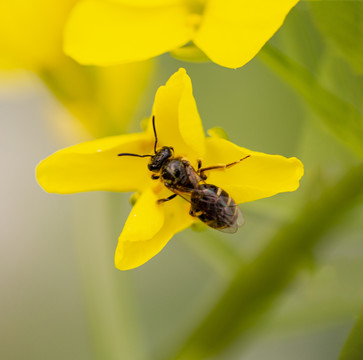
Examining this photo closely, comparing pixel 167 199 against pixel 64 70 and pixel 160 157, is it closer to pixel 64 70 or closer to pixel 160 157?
pixel 160 157

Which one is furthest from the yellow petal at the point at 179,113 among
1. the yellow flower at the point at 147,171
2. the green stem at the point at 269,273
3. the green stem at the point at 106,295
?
the green stem at the point at 106,295

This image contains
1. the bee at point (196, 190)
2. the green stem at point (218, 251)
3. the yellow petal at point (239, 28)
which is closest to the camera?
the yellow petal at point (239, 28)

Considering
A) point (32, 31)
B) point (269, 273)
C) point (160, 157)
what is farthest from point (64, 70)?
point (269, 273)

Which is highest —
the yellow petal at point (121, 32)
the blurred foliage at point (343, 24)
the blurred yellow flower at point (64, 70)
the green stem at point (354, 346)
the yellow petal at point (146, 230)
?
the blurred yellow flower at point (64, 70)

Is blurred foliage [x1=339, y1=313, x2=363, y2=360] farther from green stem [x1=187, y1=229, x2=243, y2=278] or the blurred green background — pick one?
green stem [x1=187, y1=229, x2=243, y2=278]

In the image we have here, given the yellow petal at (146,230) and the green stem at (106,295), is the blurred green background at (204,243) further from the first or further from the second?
the yellow petal at (146,230)

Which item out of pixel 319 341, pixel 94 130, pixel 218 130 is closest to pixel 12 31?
pixel 94 130

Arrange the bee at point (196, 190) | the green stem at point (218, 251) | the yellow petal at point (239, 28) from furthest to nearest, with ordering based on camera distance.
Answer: the green stem at point (218, 251)
the bee at point (196, 190)
the yellow petal at point (239, 28)
